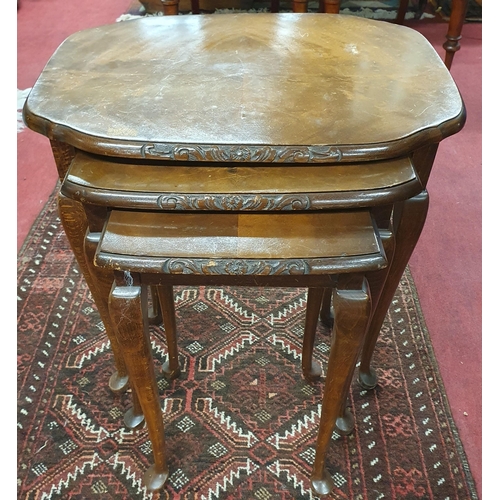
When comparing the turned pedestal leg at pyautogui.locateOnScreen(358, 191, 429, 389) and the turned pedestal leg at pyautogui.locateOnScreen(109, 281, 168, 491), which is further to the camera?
the turned pedestal leg at pyautogui.locateOnScreen(358, 191, 429, 389)

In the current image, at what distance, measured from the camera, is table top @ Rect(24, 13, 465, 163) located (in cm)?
80

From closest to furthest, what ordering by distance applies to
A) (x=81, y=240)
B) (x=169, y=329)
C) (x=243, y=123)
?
(x=243, y=123) → (x=81, y=240) → (x=169, y=329)

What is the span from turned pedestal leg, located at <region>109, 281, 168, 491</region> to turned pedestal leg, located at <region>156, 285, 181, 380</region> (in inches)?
8.8

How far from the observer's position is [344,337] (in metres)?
0.85

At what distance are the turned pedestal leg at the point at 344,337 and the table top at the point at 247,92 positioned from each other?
0.67ft

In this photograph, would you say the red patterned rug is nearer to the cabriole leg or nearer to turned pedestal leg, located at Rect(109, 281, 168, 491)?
the cabriole leg

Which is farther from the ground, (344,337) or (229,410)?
(344,337)

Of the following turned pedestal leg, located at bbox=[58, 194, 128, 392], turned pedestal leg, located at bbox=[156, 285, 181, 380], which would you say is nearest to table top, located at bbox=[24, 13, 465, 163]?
turned pedestal leg, located at bbox=[58, 194, 128, 392]

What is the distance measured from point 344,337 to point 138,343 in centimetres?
34

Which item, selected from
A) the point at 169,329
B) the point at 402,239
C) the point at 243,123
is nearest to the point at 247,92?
the point at 243,123

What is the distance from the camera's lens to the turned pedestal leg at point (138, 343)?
82 cm

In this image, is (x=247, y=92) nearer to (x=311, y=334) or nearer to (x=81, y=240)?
(x=81, y=240)

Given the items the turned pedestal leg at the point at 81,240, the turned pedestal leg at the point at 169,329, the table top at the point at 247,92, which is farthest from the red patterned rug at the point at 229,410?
the table top at the point at 247,92

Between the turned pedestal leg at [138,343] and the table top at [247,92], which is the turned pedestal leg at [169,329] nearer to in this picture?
the turned pedestal leg at [138,343]
